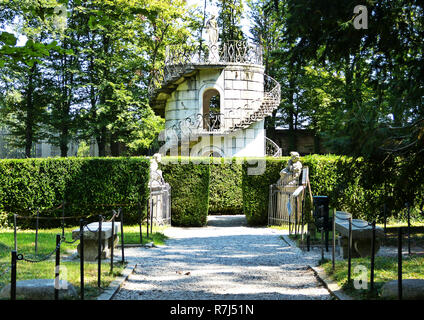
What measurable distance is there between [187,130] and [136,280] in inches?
645

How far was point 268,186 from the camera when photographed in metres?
14.7

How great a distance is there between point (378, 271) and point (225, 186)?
37.8 ft

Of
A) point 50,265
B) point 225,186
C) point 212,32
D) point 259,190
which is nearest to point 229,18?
point 212,32

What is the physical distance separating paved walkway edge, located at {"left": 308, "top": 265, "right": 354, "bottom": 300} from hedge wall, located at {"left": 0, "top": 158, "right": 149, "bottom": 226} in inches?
299

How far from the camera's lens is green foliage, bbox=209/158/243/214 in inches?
712

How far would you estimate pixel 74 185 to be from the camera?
46.0ft

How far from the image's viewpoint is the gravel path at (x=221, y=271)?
6.19 metres

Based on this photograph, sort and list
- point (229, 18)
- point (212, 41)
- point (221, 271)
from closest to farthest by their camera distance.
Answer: point (221, 271) < point (212, 41) < point (229, 18)

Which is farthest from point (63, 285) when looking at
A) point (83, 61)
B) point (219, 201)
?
point (83, 61)

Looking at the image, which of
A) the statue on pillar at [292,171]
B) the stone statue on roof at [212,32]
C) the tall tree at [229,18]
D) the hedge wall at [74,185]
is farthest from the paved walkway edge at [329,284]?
the tall tree at [229,18]

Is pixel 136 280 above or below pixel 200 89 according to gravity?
below
